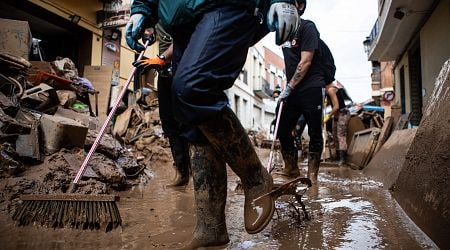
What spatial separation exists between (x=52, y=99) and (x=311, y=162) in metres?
3.12

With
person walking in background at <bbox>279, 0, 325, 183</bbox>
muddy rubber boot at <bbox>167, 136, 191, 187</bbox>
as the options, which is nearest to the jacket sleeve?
muddy rubber boot at <bbox>167, 136, 191, 187</bbox>

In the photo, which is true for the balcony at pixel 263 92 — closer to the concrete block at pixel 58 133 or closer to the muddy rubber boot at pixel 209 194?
the concrete block at pixel 58 133

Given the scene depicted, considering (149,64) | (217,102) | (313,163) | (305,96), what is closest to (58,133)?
(149,64)

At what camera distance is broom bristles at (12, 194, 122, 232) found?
5.65 feet

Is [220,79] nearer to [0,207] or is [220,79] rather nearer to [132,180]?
[0,207]

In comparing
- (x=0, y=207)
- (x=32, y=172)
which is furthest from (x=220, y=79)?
(x=32, y=172)

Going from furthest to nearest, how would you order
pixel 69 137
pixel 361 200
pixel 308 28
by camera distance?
pixel 308 28, pixel 69 137, pixel 361 200

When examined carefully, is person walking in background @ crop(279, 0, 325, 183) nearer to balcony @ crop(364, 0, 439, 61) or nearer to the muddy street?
the muddy street

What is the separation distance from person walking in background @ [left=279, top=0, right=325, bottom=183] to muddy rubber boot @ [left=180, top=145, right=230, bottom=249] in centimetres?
229

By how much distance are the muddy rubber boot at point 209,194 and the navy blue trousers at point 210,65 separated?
0.30 ft

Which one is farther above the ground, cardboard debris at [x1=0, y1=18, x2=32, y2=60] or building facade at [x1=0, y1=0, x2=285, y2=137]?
building facade at [x1=0, y1=0, x2=285, y2=137]

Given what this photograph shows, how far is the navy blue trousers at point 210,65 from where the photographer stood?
1.39m

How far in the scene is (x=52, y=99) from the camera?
171 inches

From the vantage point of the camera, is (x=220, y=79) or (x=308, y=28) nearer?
(x=220, y=79)
